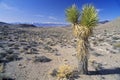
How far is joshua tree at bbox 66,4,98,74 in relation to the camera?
10812 mm

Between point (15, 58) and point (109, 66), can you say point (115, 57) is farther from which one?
point (15, 58)

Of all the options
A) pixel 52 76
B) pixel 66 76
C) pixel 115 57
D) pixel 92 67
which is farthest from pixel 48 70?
pixel 115 57

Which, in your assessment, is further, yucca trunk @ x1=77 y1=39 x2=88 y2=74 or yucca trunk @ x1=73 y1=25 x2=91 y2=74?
yucca trunk @ x1=77 y1=39 x2=88 y2=74

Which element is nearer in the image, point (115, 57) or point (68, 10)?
point (68, 10)

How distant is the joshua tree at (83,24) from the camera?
10812 millimetres

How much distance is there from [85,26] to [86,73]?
9.83 feet

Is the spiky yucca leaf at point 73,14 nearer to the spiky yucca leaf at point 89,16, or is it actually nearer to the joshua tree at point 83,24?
the joshua tree at point 83,24

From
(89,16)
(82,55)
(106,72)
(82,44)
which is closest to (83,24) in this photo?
(89,16)

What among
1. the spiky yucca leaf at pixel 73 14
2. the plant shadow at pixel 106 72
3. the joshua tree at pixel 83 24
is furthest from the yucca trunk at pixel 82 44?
the plant shadow at pixel 106 72

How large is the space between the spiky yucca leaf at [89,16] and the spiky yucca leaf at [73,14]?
44cm

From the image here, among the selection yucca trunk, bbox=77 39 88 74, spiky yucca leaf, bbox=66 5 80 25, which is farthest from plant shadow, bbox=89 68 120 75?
spiky yucca leaf, bbox=66 5 80 25

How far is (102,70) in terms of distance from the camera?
42.9 ft

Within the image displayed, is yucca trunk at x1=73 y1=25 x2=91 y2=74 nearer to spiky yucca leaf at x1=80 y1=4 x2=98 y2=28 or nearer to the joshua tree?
the joshua tree

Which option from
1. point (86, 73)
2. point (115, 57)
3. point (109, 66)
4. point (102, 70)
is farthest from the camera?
point (115, 57)
